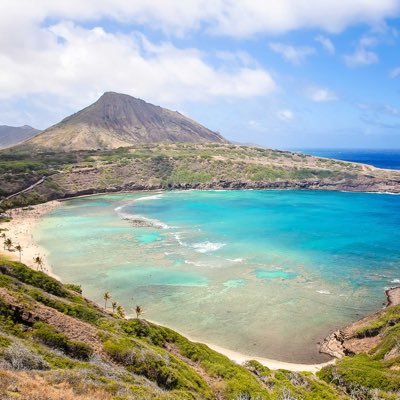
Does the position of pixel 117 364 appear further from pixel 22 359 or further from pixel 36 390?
pixel 36 390

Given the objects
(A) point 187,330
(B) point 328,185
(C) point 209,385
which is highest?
(B) point 328,185

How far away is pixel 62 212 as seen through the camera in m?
119

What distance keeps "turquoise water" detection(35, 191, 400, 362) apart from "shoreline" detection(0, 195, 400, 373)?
1.31 meters

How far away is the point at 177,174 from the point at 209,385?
6253 inches

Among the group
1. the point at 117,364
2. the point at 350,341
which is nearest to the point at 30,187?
the point at 350,341

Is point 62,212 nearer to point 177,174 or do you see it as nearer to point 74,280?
point 74,280

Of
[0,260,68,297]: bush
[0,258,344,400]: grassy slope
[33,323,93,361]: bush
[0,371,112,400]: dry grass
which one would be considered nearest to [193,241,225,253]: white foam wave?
[0,258,344,400]: grassy slope

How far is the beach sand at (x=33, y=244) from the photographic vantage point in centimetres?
3994

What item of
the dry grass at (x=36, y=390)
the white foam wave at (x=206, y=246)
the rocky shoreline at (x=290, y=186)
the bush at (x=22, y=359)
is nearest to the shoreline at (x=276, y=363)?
the bush at (x=22, y=359)

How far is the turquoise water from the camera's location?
4872cm

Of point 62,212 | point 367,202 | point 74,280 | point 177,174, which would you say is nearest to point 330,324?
point 74,280

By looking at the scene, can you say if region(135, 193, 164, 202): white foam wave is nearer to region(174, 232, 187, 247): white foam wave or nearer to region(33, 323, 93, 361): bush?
region(174, 232, 187, 247): white foam wave

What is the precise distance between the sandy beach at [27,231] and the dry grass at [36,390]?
48634 millimetres

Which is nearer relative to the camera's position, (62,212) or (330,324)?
(330,324)
